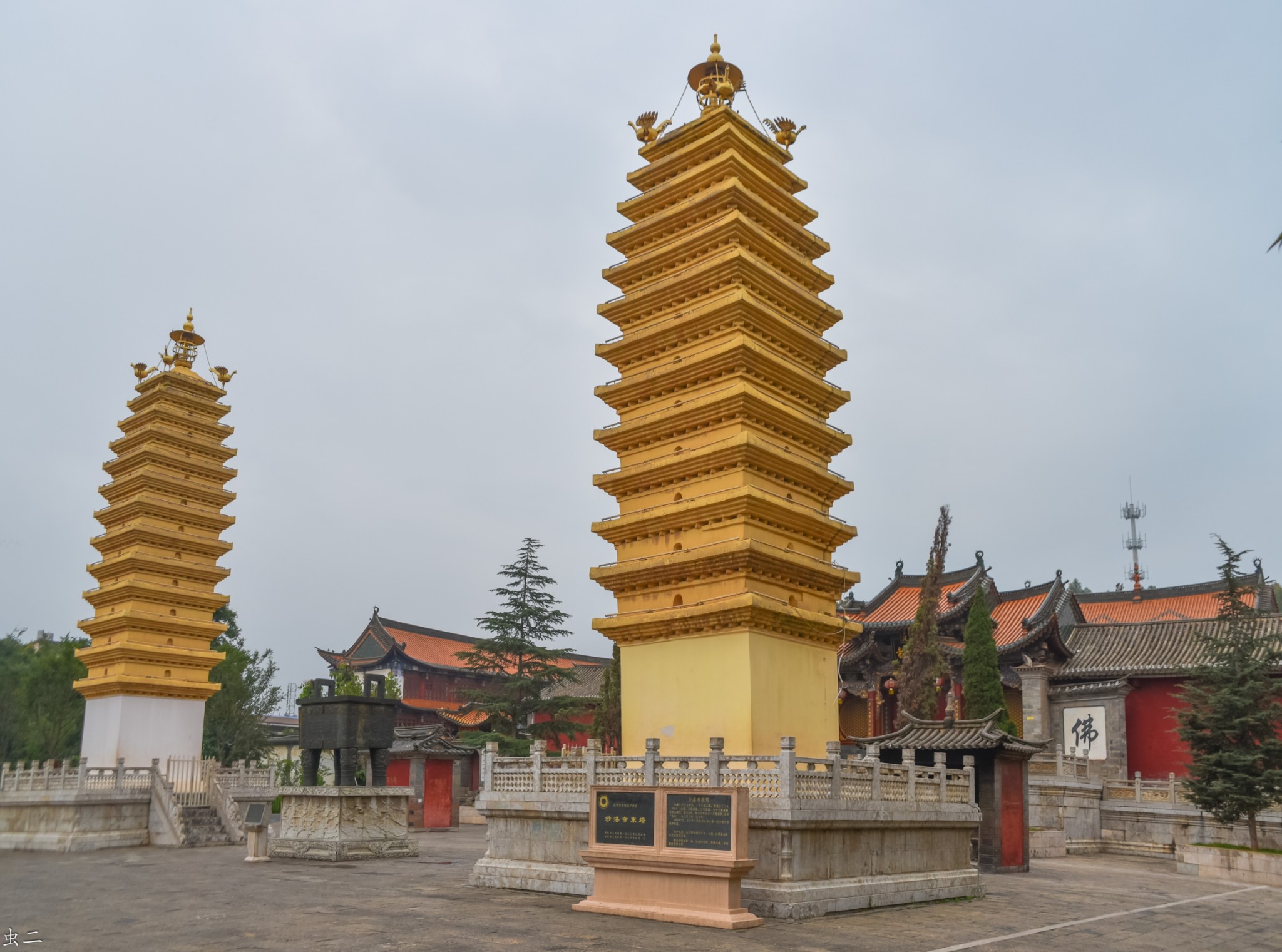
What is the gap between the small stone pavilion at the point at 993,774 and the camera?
72.5 ft

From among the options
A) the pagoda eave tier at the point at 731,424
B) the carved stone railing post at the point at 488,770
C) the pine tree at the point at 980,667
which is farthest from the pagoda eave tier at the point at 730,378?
the pine tree at the point at 980,667

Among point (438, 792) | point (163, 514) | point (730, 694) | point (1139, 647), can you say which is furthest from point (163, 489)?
point (1139, 647)

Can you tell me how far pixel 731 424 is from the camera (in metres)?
22.3

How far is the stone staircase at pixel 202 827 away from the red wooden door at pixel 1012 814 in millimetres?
19969

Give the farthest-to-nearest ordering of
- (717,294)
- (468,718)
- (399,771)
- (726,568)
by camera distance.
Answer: (468,718), (399,771), (717,294), (726,568)

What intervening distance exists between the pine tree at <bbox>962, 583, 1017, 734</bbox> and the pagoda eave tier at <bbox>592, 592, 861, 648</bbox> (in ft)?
42.1

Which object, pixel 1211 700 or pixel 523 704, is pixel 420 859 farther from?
pixel 523 704

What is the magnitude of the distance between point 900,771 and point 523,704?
93.5 feet

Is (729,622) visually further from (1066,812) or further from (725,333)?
(1066,812)

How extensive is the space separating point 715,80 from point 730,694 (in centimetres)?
1464

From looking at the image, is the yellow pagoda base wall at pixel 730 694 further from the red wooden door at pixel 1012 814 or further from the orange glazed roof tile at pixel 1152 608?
the orange glazed roof tile at pixel 1152 608

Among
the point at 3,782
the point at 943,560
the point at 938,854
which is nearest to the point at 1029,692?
the point at 943,560

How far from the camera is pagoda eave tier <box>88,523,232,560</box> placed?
118ft

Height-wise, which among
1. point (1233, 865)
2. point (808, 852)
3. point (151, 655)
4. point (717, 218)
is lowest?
point (1233, 865)
